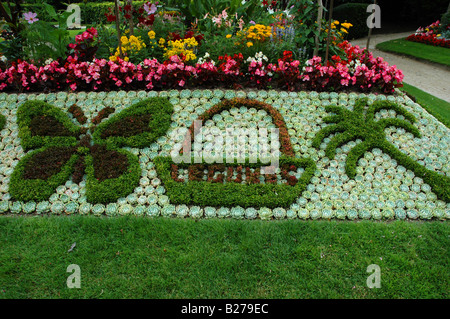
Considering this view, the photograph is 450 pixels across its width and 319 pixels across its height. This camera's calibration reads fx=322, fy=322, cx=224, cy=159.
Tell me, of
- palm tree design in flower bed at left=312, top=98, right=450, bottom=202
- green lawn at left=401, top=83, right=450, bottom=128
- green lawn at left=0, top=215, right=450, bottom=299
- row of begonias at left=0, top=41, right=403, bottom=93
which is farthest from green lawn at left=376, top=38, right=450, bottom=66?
green lawn at left=0, top=215, right=450, bottom=299

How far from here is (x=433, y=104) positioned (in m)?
5.91

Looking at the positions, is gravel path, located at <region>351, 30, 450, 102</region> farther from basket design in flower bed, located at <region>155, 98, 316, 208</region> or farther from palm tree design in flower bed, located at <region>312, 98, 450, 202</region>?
basket design in flower bed, located at <region>155, 98, 316, 208</region>

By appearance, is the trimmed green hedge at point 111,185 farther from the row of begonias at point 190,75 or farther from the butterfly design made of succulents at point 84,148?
the row of begonias at point 190,75

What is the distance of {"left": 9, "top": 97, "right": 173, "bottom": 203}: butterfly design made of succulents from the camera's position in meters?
3.50

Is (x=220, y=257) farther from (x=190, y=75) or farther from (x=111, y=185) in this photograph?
(x=190, y=75)

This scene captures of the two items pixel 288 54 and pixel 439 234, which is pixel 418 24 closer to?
pixel 288 54

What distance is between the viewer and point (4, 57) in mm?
5445

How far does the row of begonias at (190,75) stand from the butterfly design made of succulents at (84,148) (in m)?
0.54

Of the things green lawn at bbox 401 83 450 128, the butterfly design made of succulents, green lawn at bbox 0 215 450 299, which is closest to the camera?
green lawn at bbox 0 215 450 299

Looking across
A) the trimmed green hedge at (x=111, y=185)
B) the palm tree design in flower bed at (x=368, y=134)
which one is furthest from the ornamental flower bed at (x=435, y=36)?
the trimmed green hedge at (x=111, y=185)

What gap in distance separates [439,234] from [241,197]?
6.23 ft

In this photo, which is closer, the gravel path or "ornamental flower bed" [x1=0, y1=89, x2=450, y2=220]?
"ornamental flower bed" [x1=0, y1=89, x2=450, y2=220]

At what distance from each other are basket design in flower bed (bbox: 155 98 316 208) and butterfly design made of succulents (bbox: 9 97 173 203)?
454 millimetres

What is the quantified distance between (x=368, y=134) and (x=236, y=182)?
189 cm
